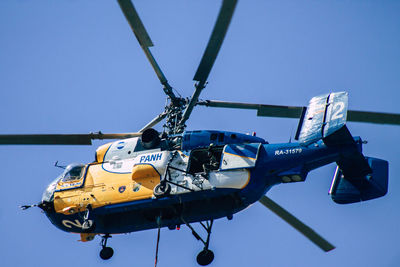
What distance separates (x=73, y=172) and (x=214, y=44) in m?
5.81

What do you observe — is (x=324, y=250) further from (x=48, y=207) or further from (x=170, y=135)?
(x=48, y=207)

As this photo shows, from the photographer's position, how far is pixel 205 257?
13500mm

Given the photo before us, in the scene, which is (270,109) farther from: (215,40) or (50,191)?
(50,191)

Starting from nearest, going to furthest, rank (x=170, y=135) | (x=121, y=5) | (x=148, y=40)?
(x=121, y=5), (x=148, y=40), (x=170, y=135)

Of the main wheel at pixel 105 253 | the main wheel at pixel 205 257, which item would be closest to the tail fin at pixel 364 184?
the main wheel at pixel 205 257

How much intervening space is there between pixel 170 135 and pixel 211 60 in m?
3.18

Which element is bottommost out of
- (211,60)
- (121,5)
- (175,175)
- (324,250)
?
(324,250)

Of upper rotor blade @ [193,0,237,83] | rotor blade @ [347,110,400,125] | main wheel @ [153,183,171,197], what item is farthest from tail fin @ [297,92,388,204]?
main wheel @ [153,183,171,197]

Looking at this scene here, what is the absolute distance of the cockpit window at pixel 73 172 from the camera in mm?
14617

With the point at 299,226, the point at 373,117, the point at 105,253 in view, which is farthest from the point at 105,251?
the point at 373,117

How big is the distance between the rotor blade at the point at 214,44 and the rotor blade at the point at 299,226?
349 cm

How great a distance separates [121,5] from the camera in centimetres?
1152

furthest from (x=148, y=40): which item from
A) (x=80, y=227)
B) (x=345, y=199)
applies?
(x=345, y=199)

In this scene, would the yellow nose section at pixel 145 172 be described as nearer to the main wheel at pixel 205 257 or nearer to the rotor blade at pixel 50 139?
the rotor blade at pixel 50 139
